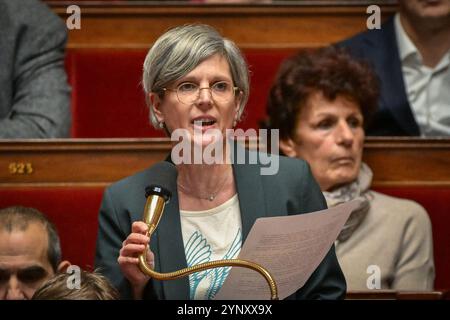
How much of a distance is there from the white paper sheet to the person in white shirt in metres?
0.42

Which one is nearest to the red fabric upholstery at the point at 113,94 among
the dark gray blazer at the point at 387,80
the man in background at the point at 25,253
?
the dark gray blazer at the point at 387,80

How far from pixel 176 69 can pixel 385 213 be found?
0.32m

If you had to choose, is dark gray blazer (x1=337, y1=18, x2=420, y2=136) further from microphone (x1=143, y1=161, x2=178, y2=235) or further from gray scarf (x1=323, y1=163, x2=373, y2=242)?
microphone (x1=143, y1=161, x2=178, y2=235)

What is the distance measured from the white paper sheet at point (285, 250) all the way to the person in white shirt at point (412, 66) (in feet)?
1.37

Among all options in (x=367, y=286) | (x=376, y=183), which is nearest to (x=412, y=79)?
(x=376, y=183)

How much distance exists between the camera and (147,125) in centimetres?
113

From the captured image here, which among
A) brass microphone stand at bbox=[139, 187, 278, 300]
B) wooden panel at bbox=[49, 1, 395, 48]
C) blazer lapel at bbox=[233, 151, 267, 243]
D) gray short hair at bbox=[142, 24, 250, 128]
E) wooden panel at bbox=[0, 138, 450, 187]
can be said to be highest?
wooden panel at bbox=[49, 1, 395, 48]

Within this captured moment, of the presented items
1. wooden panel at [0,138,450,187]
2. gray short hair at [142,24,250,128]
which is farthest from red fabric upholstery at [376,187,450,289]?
gray short hair at [142,24,250,128]

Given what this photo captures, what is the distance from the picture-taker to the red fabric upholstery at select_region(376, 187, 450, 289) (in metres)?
0.97

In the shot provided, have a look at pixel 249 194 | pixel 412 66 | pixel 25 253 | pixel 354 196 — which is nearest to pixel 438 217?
pixel 354 196

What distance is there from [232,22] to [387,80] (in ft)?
0.67

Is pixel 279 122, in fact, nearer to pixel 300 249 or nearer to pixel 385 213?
pixel 385 213

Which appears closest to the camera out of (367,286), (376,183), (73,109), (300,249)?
(300,249)

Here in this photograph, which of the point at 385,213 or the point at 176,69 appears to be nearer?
the point at 176,69
